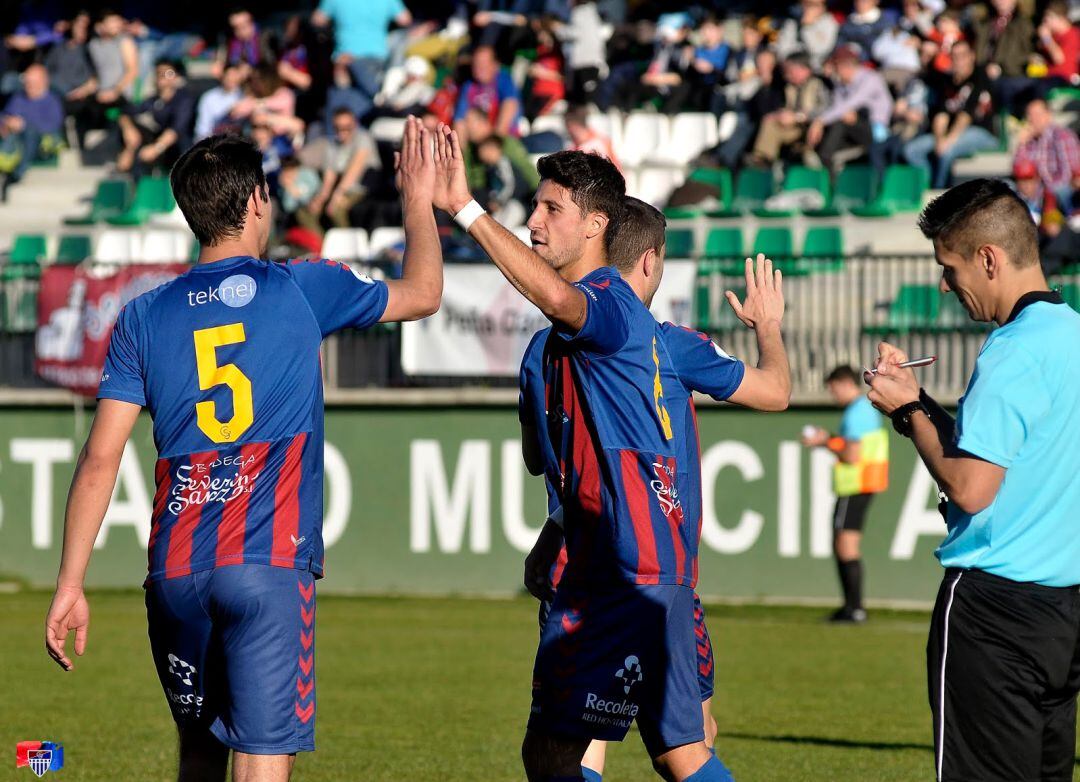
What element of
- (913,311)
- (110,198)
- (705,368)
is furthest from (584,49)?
(705,368)

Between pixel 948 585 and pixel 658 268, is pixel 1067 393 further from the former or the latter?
pixel 658 268

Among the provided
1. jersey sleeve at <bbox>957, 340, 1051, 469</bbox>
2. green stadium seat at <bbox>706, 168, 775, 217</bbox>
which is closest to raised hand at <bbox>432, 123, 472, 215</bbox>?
jersey sleeve at <bbox>957, 340, 1051, 469</bbox>

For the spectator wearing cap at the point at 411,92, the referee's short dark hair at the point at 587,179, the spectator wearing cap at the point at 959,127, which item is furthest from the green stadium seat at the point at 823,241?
the referee's short dark hair at the point at 587,179

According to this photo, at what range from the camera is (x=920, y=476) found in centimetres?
1664

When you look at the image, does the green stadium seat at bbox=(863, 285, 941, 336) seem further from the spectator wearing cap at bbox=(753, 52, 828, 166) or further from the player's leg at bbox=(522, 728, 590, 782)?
the player's leg at bbox=(522, 728, 590, 782)

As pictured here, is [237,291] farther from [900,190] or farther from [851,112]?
[851,112]

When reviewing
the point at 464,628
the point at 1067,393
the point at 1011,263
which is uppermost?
the point at 1011,263

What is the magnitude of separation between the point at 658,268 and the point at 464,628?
29.9 feet

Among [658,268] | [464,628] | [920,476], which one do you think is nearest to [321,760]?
[658,268]

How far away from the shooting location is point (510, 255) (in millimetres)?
4801

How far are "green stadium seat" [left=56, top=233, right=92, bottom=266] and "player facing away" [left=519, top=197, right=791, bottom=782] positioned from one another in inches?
657

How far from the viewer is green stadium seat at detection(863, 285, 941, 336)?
16828 millimetres

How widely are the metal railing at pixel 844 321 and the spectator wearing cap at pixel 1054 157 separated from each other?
1.77 metres

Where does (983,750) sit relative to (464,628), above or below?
above
